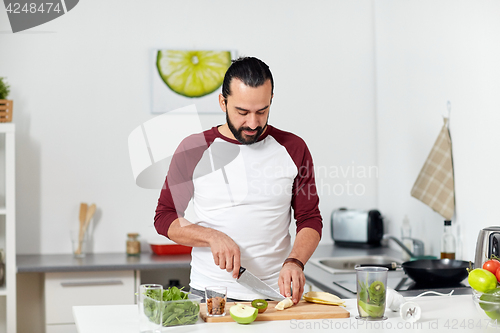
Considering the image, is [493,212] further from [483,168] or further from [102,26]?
[102,26]

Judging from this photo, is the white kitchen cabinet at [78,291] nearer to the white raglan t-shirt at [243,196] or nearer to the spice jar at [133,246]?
the spice jar at [133,246]

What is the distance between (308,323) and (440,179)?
1476 millimetres

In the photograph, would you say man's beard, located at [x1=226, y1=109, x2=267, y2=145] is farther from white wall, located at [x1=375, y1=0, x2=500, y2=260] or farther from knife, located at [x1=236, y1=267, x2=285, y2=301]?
white wall, located at [x1=375, y1=0, x2=500, y2=260]

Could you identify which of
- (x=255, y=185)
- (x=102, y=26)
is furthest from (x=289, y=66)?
(x=255, y=185)

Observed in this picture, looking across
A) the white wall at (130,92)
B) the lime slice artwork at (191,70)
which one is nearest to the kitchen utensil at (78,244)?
the white wall at (130,92)

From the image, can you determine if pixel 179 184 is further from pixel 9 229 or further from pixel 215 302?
pixel 9 229

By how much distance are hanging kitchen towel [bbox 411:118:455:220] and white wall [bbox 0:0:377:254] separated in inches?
30.2

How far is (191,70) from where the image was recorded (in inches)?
124

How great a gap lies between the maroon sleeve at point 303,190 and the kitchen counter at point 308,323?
0.32 metres

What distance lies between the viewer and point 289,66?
329cm

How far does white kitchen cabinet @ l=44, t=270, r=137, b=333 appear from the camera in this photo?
2600 millimetres

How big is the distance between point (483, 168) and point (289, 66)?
1.42 meters

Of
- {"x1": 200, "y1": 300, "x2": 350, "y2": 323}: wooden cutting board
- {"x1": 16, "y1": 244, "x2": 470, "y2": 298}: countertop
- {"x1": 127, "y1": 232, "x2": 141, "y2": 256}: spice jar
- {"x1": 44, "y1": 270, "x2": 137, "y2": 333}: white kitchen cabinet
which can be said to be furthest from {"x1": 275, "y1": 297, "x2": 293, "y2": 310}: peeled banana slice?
{"x1": 127, "y1": 232, "x2": 141, "y2": 256}: spice jar

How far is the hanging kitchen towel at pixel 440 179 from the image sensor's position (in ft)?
8.24
